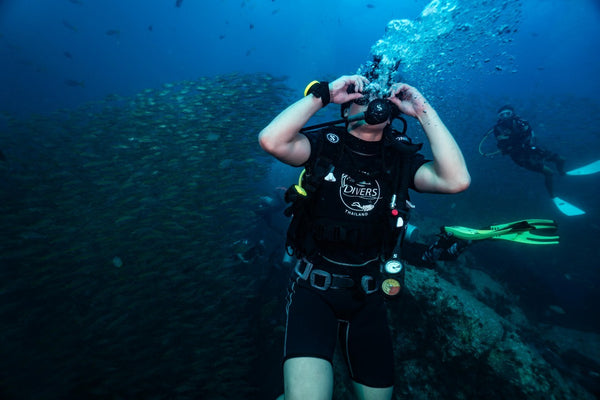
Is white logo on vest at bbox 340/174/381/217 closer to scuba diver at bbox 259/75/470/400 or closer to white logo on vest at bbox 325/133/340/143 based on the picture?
scuba diver at bbox 259/75/470/400

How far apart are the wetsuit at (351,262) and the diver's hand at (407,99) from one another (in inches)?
17.0

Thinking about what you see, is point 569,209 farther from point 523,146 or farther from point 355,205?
point 355,205

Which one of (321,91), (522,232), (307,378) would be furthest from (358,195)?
(522,232)

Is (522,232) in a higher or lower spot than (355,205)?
lower

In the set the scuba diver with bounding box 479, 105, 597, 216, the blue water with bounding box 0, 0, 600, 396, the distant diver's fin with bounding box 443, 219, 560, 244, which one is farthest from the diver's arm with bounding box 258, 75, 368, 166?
the scuba diver with bounding box 479, 105, 597, 216

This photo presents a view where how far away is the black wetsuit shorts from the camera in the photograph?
2.00 m

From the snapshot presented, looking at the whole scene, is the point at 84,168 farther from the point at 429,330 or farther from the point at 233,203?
the point at 429,330

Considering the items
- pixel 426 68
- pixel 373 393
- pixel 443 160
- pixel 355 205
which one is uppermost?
pixel 426 68

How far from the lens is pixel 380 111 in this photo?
6.72ft

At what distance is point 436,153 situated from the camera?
2297mm

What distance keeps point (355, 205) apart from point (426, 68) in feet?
227

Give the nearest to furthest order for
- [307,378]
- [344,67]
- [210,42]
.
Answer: [307,378], [344,67], [210,42]

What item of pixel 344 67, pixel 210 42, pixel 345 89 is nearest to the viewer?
pixel 345 89

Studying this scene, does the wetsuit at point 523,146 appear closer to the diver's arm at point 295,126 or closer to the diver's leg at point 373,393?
the diver's arm at point 295,126
